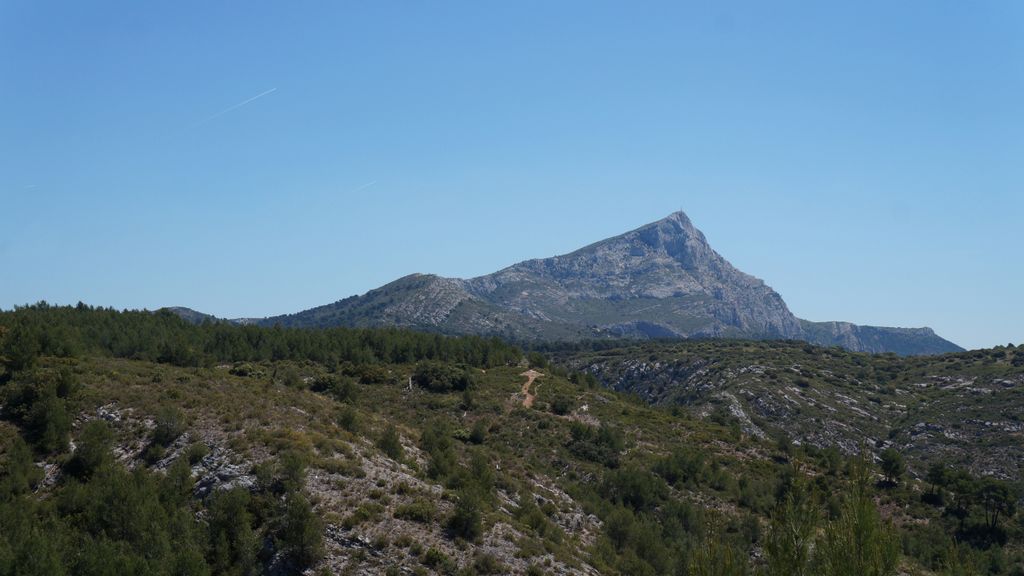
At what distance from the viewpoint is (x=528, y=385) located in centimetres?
9162

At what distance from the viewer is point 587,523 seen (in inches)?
1988

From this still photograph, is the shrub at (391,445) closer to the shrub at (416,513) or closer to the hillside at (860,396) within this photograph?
the shrub at (416,513)

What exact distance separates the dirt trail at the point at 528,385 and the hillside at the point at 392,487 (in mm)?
1224

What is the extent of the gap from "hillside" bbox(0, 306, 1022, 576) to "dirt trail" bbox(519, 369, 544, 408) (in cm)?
122

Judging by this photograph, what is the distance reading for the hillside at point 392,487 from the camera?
2994 cm

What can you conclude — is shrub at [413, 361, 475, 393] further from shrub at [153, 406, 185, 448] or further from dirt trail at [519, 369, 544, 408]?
shrub at [153, 406, 185, 448]

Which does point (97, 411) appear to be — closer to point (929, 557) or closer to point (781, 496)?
point (781, 496)

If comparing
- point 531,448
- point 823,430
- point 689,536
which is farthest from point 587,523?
point 823,430

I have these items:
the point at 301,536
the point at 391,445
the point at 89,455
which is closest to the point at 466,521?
the point at 301,536

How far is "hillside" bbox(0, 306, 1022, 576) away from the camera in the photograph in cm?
2994

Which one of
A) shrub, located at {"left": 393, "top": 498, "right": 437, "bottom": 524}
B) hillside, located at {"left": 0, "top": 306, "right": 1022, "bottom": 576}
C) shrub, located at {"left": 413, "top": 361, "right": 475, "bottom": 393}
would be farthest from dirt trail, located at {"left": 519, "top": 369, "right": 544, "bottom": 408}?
shrub, located at {"left": 393, "top": 498, "right": 437, "bottom": 524}

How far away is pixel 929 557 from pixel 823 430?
75.4 m

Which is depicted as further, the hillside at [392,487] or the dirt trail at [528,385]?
the dirt trail at [528,385]

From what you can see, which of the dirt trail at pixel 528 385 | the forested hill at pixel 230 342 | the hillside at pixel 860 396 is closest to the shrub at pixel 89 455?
the forested hill at pixel 230 342
